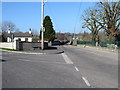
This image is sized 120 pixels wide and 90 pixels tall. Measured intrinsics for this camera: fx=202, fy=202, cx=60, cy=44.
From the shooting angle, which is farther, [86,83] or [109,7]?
[109,7]

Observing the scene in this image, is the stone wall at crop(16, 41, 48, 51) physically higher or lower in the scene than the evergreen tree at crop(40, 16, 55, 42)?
lower

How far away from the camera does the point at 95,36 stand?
2429 inches

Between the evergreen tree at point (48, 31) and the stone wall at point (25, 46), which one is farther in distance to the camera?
the evergreen tree at point (48, 31)

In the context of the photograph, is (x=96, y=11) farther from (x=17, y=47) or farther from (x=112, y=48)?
(x=17, y=47)

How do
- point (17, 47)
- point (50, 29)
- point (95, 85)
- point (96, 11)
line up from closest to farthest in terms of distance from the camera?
point (95, 85), point (17, 47), point (96, 11), point (50, 29)

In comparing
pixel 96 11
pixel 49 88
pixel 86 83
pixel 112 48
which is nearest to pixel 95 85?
pixel 86 83

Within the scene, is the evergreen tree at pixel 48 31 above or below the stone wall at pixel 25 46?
above

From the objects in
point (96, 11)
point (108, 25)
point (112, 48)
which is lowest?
point (112, 48)

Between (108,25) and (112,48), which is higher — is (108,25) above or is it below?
above

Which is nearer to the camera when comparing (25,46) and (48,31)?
(25,46)

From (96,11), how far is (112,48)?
18.5 meters

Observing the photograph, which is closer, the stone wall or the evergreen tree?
the stone wall

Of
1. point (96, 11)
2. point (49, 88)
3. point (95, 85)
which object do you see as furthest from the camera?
point (96, 11)

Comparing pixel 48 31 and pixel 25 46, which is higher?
pixel 48 31
